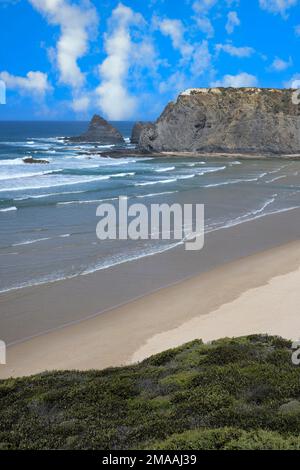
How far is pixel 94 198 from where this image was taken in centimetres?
3716

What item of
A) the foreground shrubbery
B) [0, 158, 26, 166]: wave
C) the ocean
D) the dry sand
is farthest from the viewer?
[0, 158, 26, 166]: wave

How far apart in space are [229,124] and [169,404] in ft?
260

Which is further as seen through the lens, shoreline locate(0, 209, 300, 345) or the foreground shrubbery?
shoreline locate(0, 209, 300, 345)

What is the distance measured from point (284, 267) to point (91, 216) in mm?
12939

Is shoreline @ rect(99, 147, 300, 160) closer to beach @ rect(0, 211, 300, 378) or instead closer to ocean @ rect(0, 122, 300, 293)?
ocean @ rect(0, 122, 300, 293)

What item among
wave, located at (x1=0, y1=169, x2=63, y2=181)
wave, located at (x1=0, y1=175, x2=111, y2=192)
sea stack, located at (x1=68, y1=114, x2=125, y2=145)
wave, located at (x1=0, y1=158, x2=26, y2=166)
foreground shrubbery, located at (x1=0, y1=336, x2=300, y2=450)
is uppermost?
sea stack, located at (x1=68, y1=114, x2=125, y2=145)

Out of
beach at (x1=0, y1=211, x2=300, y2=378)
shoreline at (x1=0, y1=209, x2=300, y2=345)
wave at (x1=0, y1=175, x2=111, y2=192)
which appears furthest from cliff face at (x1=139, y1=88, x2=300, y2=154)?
beach at (x1=0, y1=211, x2=300, y2=378)

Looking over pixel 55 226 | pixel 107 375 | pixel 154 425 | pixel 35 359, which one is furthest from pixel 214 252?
pixel 154 425

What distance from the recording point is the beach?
12.6 meters

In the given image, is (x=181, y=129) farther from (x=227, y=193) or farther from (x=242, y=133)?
(x=227, y=193)

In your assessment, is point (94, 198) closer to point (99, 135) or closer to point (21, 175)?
point (21, 175)

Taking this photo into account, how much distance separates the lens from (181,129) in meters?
85.4

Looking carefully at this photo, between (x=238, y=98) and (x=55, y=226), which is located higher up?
(x=238, y=98)

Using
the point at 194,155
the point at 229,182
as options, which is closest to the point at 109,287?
the point at 229,182
